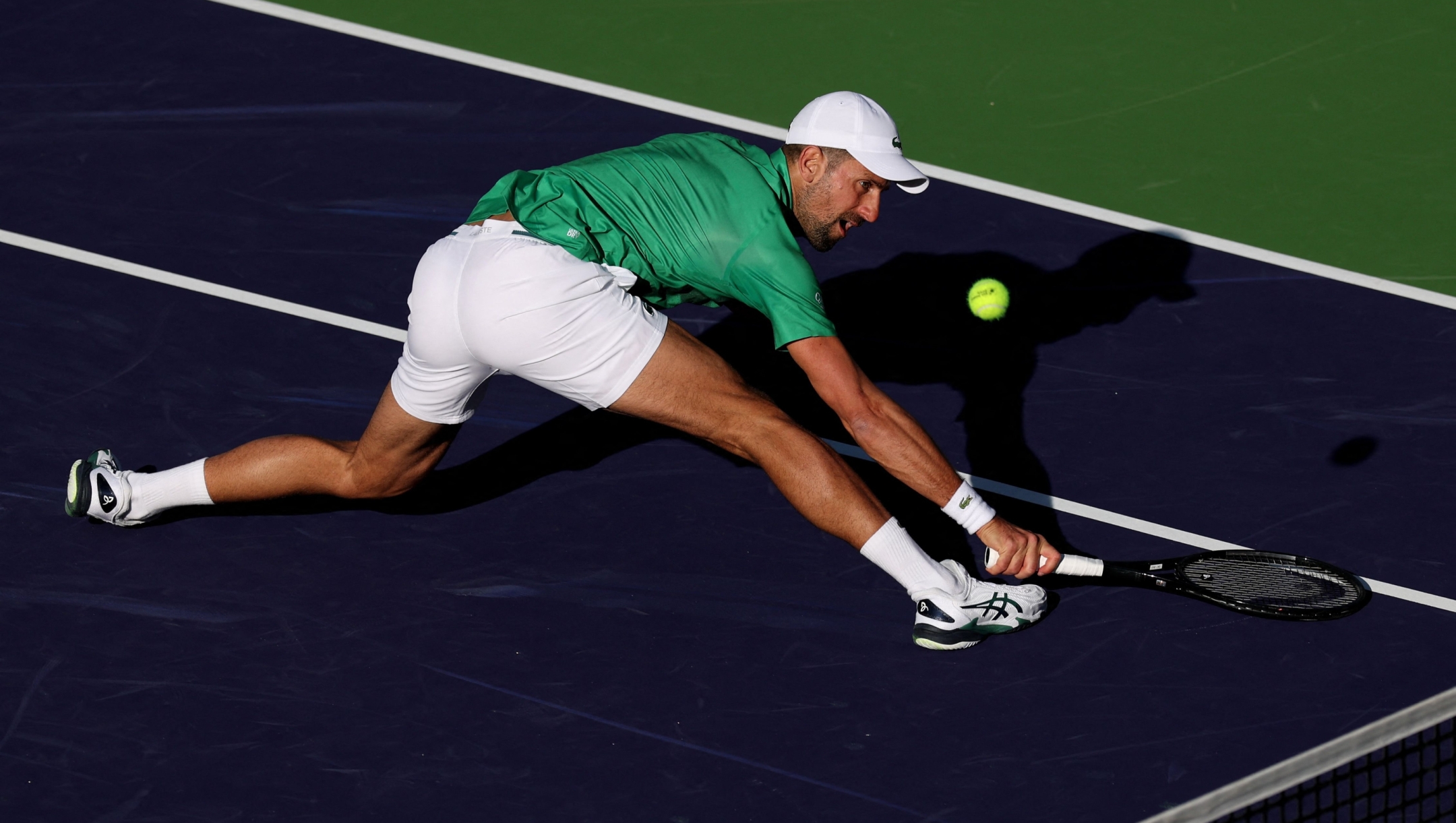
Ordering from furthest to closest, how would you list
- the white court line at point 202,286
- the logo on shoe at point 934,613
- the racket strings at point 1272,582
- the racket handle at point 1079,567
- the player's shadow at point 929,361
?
the white court line at point 202,286, the player's shadow at point 929,361, the racket strings at point 1272,582, the racket handle at point 1079,567, the logo on shoe at point 934,613

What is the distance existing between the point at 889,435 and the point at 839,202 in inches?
34.4

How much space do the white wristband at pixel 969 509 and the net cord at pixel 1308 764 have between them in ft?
6.00

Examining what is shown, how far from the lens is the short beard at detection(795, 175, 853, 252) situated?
6.85 meters

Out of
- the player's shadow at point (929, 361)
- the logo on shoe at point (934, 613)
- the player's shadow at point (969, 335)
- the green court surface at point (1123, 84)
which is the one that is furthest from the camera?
the green court surface at point (1123, 84)

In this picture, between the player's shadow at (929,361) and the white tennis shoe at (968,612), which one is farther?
the player's shadow at (929,361)

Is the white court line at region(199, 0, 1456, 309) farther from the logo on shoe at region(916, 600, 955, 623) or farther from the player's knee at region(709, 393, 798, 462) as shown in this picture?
the player's knee at region(709, 393, 798, 462)

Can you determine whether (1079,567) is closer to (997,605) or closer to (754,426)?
(997,605)

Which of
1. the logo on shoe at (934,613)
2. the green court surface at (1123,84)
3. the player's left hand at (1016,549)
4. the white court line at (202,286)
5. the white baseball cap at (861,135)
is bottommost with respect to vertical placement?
the logo on shoe at (934,613)

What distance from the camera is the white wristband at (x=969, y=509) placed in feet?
22.1

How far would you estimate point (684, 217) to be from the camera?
6773 mm

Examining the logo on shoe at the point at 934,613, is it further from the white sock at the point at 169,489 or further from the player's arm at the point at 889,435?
the white sock at the point at 169,489

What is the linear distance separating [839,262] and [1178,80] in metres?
2.64

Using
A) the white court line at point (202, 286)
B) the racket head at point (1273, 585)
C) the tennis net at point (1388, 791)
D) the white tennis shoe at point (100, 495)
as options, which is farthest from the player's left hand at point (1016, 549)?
the white tennis shoe at point (100, 495)

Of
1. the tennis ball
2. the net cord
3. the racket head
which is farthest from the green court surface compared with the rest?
the net cord
